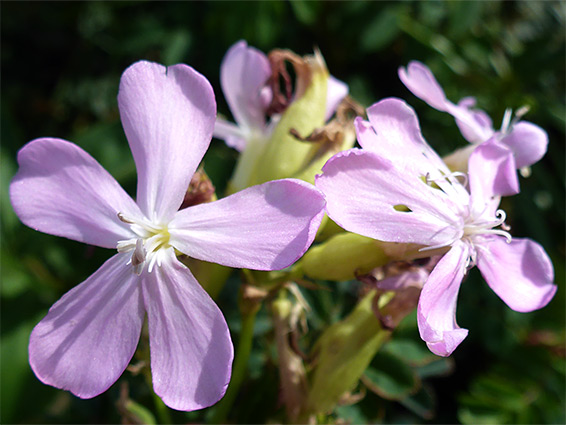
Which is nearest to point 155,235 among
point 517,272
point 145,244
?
point 145,244

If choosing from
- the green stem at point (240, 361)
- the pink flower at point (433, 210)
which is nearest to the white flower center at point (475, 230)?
the pink flower at point (433, 210)

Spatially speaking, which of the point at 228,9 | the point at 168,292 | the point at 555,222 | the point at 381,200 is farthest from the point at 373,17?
the point at 168,292

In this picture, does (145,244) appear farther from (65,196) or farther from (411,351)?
(411,351)

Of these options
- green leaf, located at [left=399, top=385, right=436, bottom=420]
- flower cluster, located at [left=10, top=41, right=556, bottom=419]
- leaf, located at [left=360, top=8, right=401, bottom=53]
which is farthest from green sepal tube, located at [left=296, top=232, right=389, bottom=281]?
leaf, located at [left=360, top=8, right=401, bottom=53]

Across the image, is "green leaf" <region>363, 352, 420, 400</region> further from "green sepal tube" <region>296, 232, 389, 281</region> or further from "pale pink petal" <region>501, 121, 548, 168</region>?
"pale pink petal" <region>501, 121, 548, 168</region>

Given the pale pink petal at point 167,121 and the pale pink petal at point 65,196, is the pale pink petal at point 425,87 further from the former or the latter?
the pale pink petal at point 65,196

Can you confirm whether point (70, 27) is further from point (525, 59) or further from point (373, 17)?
point (525, 59)
